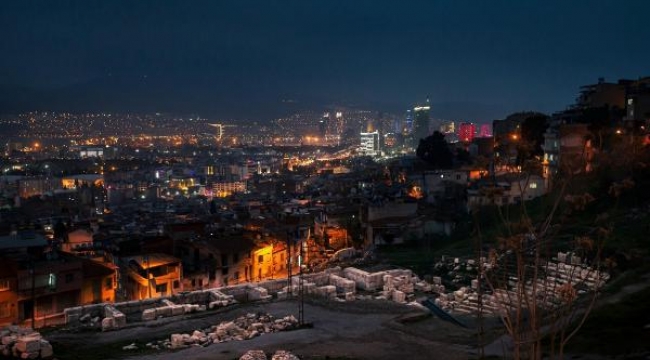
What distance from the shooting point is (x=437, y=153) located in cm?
4872

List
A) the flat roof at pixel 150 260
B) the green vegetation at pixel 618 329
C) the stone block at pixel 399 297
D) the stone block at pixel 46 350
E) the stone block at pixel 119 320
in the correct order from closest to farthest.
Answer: the green vegetation at pixel 618 329
the stone block at pixel 46 350
the stone block at pixel 119 320
the stone block at pixel 399 297
the flat roof at pixel 150 260

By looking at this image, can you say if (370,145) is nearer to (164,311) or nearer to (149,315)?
(164,311)

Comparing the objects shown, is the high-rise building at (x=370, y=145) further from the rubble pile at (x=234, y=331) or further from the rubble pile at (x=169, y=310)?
the rubble pile at (x=234, y=331)

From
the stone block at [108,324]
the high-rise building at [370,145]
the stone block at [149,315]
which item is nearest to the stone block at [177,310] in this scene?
the stone block at [149,315]

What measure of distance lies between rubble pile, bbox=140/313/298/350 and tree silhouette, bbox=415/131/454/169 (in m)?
34.8

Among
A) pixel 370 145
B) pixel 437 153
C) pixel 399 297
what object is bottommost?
pixel 399 297

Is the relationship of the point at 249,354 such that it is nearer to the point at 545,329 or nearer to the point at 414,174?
the point at 545,329

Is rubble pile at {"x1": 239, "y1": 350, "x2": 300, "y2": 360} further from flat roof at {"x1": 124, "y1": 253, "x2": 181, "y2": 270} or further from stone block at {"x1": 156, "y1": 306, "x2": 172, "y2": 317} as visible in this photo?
flat roof at {"x1": 124, "y1": 253, "x2": 181, "y2": 270}

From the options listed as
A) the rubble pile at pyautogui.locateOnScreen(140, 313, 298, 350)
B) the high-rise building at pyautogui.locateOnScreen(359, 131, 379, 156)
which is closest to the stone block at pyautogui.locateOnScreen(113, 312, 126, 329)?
the rubble pile at pyautogui.locateOnScreen(140, 313, 298, 350)

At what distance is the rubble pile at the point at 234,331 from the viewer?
12875 millimetres

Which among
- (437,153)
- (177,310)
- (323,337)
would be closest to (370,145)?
(437,153)

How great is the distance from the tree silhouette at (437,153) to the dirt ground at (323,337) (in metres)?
33.1

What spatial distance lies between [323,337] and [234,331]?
2119 millimetres

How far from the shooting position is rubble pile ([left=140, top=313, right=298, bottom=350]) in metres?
12.9
